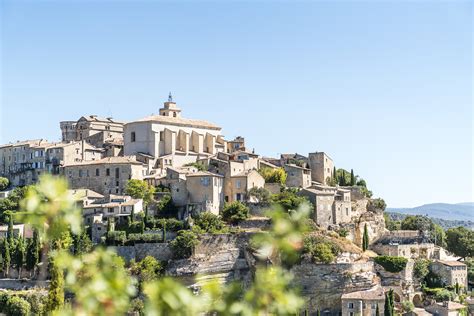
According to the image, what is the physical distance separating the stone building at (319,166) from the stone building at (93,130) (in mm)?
19472

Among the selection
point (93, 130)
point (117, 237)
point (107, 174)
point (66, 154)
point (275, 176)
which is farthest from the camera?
point (93, 130)

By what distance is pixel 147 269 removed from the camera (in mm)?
50031

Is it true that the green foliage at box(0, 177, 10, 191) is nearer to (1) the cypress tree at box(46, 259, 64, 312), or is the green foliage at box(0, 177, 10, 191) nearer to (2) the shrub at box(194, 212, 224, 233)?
(2) the shrub at box(194, 212, 224, 233)

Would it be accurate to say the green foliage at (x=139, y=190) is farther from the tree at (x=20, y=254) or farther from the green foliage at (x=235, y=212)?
the tree at (x=20, y=254)

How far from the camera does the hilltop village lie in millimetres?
51406

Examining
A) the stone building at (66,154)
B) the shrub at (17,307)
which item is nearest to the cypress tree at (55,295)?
the shrub at (17,307)

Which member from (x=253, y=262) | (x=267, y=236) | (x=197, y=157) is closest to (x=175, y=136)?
(x=197, y=157)

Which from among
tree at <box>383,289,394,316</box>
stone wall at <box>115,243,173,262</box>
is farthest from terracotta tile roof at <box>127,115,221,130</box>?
tree at <box>383,289,394,316</box>

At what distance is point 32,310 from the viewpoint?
49.6 m

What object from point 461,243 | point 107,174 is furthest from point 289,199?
point 461,243

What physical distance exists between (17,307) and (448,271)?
30.0 m

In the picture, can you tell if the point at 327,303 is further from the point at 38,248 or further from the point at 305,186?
the point at 38,248

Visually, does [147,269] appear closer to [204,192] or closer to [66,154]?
[204,192]

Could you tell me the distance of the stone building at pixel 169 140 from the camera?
2547 inches
